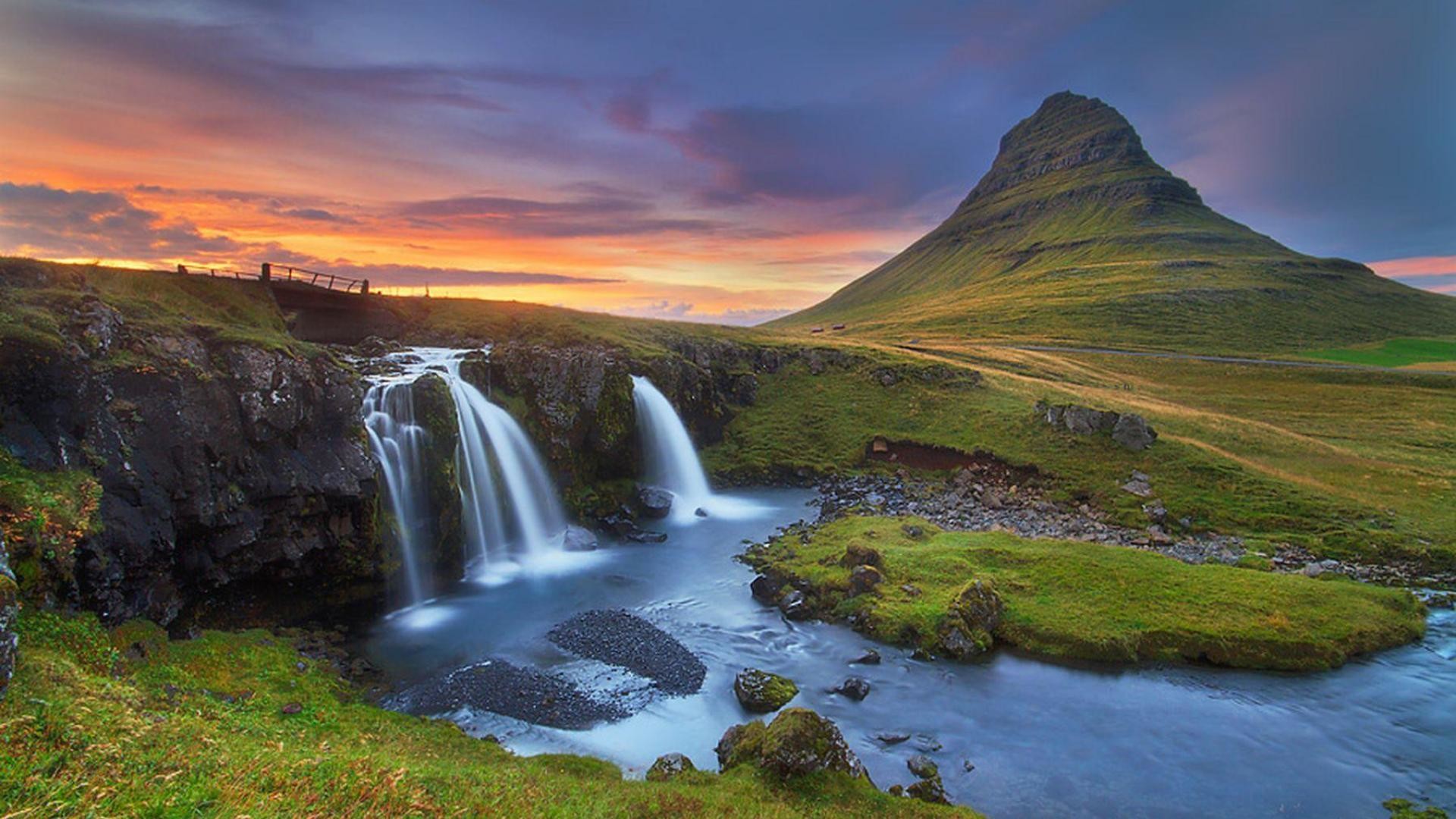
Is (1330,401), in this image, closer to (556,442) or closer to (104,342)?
(556,442)

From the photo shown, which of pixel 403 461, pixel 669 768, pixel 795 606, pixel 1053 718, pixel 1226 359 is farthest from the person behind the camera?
pixel 1226 359

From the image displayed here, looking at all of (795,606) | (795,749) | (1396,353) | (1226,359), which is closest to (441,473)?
(795,606)

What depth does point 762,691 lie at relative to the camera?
72.6ft

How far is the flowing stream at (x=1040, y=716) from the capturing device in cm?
1789

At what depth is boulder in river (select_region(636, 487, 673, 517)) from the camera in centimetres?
4498

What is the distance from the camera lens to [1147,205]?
199250 millimetres

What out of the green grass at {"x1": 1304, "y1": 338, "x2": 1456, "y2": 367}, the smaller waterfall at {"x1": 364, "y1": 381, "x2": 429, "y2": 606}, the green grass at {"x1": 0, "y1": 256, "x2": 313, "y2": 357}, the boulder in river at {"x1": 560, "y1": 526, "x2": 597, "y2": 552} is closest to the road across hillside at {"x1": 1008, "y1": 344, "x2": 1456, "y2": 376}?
the green grass at {"x1": 1304, "y1": 338, "x2": 1456, "y2": 367}

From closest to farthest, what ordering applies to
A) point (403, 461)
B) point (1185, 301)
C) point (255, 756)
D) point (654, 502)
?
point (255, 756) < point (403, 461) < point (654, 502) < point (1185, 301)

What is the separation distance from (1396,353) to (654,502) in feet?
444

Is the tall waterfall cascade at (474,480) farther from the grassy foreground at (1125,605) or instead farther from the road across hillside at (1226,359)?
the road across hillside at (1226,359)

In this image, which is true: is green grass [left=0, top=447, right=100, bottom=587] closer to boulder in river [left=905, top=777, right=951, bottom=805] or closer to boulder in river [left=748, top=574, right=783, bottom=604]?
boulder in river [left=905, top=777, right=951, bottom=805]

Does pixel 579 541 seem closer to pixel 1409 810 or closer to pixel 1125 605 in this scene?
pixel 1125 605

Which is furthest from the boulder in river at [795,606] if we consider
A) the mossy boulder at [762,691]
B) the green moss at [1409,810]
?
the green moss at [1409,810]

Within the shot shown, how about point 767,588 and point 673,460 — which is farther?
point 673,460
